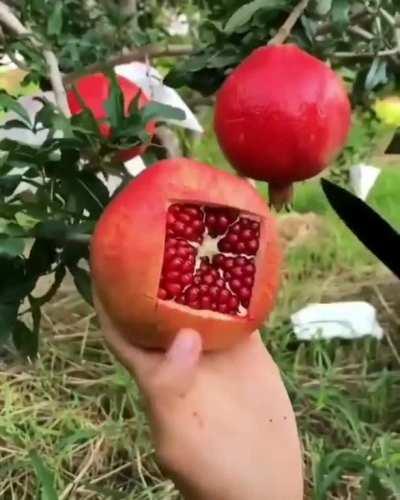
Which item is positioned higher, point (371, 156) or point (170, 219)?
point (170, 219)

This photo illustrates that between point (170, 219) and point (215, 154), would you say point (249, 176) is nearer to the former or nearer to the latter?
point (170, 219)

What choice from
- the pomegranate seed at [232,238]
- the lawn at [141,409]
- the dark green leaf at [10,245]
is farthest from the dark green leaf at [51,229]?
the lawn at [141,409]

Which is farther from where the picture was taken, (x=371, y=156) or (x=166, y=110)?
(x=371, y=156)

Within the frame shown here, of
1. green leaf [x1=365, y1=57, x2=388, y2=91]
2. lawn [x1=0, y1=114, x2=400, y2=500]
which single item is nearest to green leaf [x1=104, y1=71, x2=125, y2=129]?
green leaf [x1=365, y1=57, x2=388, y2=91]

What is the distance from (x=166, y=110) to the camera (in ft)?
3.41

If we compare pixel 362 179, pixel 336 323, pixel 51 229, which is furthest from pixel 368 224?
pixel 362 179

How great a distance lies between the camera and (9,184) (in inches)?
43.7

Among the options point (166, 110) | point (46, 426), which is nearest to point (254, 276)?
point (166, 110)

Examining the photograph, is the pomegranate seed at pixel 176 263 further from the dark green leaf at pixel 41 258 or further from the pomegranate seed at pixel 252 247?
the dark green leaf at pixel 41 258

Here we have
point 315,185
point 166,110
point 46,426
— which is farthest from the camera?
point 315,185

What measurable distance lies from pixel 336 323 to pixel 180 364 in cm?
136

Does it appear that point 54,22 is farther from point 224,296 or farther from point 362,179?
point 362,179

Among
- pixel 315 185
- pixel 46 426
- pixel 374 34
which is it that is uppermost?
pixel 374 34

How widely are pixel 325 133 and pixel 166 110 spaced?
0.65 feet
